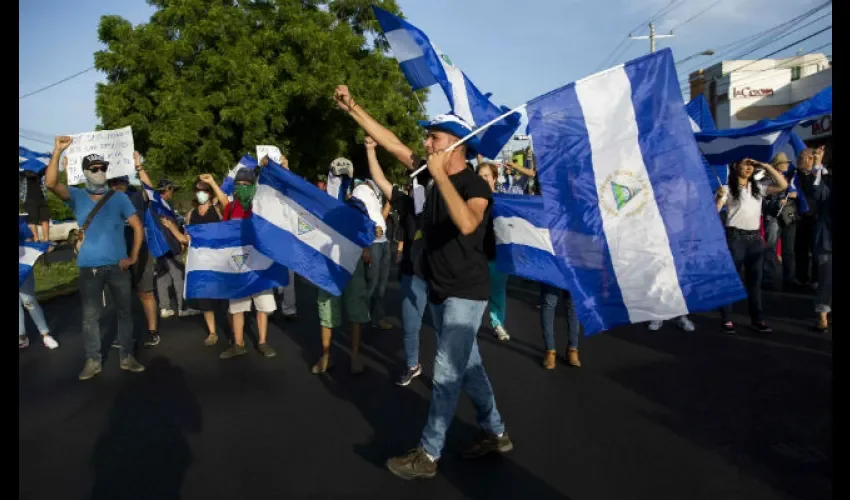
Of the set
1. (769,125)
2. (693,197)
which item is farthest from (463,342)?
(769,125)

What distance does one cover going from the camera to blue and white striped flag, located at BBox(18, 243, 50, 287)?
6.62m

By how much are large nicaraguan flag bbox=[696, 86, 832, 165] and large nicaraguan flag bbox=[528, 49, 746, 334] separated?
6.14m

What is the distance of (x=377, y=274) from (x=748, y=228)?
13.5 feet

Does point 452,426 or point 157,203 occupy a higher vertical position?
point 157,203

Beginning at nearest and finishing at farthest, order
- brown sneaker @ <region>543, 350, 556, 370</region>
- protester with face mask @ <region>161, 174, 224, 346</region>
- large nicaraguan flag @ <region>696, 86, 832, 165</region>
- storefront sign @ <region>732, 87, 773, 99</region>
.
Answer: brown sneaker @ <region>543, 350, 556, 370</region> → protester with face mask @ <region>161, 174, 224, 346</region> → large nicaraguan flag @ <region>696, 86, 832, 165</region> → storefront sign @ <region>732, 87, 773, 99</region>

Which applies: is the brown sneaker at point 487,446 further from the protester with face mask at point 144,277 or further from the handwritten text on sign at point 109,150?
the handwritten text on sign at point 109,150

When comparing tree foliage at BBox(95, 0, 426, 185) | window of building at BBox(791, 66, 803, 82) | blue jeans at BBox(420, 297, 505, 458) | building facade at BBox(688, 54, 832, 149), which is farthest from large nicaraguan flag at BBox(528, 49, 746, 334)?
window of building at BBox(791, 66, 803, 82)

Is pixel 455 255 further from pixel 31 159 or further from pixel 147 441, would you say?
pixel 31 159

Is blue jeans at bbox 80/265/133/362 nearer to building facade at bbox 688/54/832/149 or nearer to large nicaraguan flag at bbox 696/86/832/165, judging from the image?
large nicaraguan flag at bbox 696/86/832/165

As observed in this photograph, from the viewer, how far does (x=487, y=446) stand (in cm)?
379

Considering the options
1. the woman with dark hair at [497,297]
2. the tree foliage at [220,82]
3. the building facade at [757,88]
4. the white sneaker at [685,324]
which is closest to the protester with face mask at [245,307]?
the woman with dark hair at [497,297]

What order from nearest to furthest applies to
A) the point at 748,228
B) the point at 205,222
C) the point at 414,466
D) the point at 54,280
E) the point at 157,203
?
the point at 414,466 → the point at 748,228 → the point at 205,222 → the point at 157,203 → the point at 54,280

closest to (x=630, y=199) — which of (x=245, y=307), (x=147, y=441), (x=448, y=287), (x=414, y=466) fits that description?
(x=448, y=287)

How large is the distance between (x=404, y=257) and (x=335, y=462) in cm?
213
